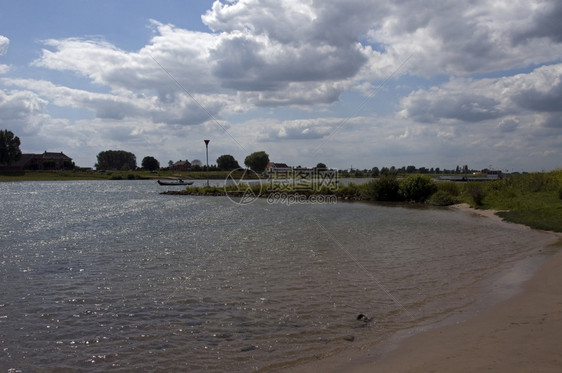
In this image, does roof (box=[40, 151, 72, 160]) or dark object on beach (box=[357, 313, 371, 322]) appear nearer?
dark object on beach (box=[357, 313, 371, 322])

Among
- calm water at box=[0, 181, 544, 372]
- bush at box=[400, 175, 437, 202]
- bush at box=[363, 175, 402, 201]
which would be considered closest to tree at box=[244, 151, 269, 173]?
bush at box=[363, 175, 402, 201]

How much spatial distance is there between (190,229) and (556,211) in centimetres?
1873

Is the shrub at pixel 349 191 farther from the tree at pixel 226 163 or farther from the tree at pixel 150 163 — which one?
the tree at pixel 150 163

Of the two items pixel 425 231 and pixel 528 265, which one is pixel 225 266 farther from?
pixel 425 231

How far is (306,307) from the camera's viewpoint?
27.7 ft

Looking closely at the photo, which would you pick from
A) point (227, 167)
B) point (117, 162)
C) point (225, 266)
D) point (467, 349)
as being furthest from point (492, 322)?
point (117, 162)

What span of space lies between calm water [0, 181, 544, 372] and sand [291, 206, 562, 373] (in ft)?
2.12

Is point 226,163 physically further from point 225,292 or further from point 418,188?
point 225,292

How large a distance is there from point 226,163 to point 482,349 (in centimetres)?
13247

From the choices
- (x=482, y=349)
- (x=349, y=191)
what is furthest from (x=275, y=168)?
(x=482, y=349)

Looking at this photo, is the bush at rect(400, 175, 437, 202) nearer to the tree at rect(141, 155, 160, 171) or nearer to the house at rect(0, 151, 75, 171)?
the house at rect(0, 151, 75, 171)

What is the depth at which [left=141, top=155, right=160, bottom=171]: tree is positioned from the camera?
15512 centimetres

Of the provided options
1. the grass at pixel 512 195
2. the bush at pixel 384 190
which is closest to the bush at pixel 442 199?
the grass at pixel 512 195

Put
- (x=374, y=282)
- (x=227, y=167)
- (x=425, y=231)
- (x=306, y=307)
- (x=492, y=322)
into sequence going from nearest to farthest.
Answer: (x=492, y=322)
(x=306, y=307)
(x=374, y=282)
(x=425, y=231)
(x=227, y=167)
